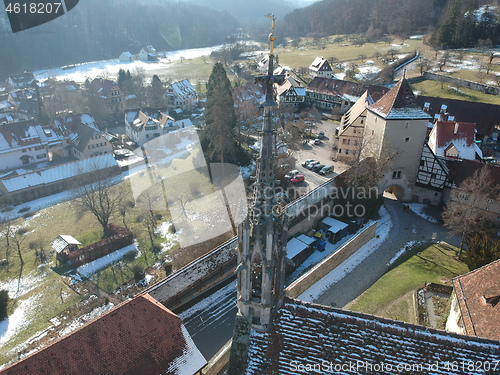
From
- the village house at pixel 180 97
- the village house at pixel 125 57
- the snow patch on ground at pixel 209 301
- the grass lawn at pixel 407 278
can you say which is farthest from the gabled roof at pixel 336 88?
the village house at pixel 125 57

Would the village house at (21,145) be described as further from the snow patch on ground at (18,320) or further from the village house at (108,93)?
the snow patch on ground at (18,320)

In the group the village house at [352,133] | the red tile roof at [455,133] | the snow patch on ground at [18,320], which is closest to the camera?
the snow patch on ground at [18,320]

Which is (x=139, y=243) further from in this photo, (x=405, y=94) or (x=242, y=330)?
(x=405, y=94)

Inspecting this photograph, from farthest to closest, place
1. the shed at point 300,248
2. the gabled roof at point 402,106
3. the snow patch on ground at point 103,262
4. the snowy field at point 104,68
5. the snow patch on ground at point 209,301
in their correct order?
the snowy field at point 104,68
the gabled roof at point 402,106
the snow patch on ground at point 103,262
the shed at point 300,248
the snow patch on ground at point 209,301

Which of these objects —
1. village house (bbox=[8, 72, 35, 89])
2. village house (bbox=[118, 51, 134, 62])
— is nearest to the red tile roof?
village house (bbox=[8, 72, 35, 89])

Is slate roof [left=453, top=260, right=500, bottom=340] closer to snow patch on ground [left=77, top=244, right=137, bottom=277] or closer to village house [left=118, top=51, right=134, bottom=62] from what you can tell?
snow patch on ground [left=77, top=244, right=137, bottom=277]

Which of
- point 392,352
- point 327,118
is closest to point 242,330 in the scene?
point 392,352

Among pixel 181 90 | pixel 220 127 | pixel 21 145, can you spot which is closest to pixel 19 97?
pixel 21 145
